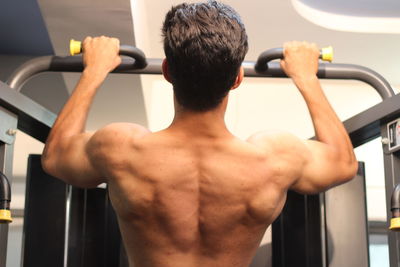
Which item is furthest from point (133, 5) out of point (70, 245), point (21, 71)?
point (70, 245)

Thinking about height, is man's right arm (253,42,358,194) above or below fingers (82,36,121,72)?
below

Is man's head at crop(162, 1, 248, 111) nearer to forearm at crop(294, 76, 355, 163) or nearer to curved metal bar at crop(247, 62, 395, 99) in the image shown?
forearm at crop(294, 76, 355, 163)

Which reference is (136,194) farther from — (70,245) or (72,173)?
(70,245)

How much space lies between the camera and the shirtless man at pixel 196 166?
121 cm

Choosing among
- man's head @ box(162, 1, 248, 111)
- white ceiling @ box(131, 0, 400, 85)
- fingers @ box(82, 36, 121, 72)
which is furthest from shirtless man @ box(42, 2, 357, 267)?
white ceiling @ box(131, 0, 400, 85)

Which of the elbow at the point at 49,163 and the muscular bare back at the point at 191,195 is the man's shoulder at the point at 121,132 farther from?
the elbow at the point at 49,163

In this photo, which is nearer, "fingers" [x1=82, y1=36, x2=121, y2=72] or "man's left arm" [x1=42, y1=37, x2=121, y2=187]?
"man's left arm" [x1=42, y1=37, x2=121, y2=187]

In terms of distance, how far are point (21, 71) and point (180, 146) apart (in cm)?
67

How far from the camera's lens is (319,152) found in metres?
1.35

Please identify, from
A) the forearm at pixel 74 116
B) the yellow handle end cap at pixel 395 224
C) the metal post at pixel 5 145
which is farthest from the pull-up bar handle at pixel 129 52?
the yellow handle end cap at pixel 395 224

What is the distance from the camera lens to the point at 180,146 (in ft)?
4.12

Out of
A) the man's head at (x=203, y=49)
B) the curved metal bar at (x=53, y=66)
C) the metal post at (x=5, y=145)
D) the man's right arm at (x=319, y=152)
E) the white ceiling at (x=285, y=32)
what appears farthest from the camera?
the white ceiling at (x=285, y=32)

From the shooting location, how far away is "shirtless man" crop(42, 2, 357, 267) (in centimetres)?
121


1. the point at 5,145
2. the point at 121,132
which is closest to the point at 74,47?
the point at 5,145
